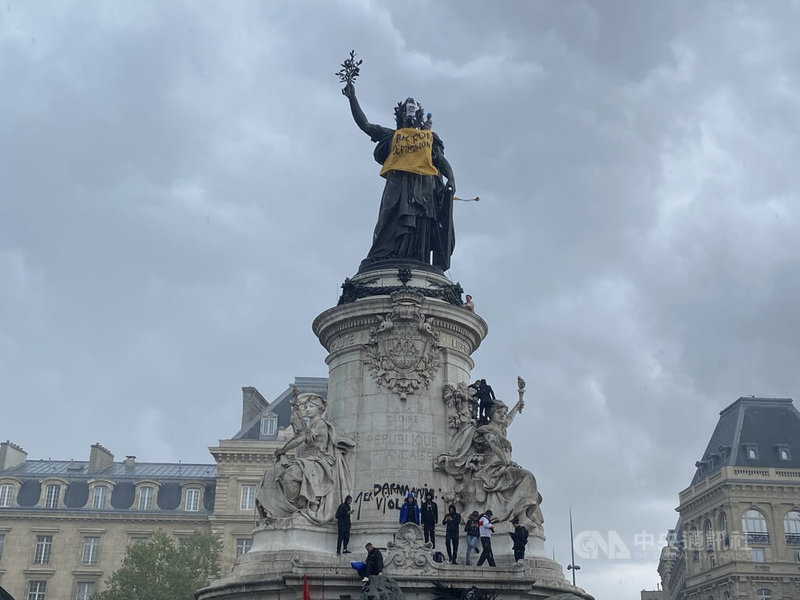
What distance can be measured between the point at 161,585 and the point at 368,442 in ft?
96.0

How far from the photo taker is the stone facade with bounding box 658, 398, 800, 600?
71.3m

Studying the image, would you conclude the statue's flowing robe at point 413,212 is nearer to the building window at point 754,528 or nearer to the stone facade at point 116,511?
the stone facade at point 116,511

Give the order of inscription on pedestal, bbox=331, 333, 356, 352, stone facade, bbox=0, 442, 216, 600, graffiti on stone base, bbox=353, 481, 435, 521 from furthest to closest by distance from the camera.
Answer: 1. stone facade, bbox=0, 442, 216, 600
2. inscription on pedestal, bbox=331, 333, 356, 352
3. graffiti on stone base, bbox=353, 481, 435, 521

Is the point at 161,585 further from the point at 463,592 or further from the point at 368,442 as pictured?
the point at 463,592

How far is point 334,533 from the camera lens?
23.4m

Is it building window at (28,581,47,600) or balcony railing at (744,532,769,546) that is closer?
building window at (28,581,47,600)

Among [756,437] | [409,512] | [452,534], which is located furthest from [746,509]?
[409,512]

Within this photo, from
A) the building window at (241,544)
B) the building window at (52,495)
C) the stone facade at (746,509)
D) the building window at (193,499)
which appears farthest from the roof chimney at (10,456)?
the stone facade at (746,509)

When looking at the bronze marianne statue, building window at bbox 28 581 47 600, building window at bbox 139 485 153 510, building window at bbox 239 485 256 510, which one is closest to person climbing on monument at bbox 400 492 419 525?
the bronze marianne statue

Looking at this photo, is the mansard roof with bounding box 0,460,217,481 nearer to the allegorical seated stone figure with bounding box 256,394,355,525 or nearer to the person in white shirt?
the allegorical seated stone figure with bounding box 256,394,355,525

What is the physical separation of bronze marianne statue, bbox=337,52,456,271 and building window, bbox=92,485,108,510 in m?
48.8

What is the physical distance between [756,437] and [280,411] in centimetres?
3911

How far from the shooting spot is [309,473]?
23656 mm

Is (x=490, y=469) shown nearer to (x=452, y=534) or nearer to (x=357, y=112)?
(x=452, y=534)
